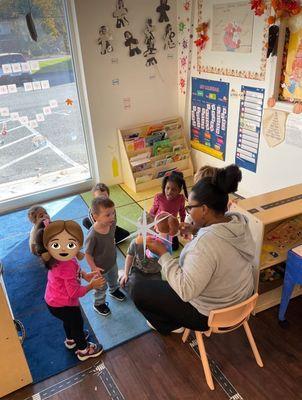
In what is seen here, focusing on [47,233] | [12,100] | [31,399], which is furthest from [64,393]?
[12,100]

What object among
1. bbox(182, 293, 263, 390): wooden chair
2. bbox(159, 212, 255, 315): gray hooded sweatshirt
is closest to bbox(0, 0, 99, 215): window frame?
bbox(159, 212, 255, 315): gray hooded sweatshirt

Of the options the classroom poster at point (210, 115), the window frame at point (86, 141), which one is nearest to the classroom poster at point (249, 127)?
the classroom poster at point (210, 115)

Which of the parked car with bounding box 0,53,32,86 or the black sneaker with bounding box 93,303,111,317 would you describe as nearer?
the black sneaker with bounding box 93,303,111,317

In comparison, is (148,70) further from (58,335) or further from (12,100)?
(58,335)

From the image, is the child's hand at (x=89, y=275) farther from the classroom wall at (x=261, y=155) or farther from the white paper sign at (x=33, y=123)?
the white paper sign at (x=33, y=123)

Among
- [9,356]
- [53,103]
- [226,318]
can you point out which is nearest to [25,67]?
[53,103]

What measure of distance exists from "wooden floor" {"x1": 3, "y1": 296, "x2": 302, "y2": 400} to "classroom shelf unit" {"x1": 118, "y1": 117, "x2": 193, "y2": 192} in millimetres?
2054

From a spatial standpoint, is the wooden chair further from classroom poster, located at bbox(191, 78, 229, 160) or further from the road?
the road

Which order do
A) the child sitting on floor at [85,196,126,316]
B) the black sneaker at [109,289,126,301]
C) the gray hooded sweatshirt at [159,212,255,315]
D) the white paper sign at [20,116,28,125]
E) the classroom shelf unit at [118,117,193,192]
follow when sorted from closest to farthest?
1. the gray hooded sweatshirt at [159,212,255,315]
2. the child sitting on floor at [85,196,126,316]
3. the black sneaker at [109,289,126,301]
4. the white paper sign at [20,116,28,125]
5. the classroom shelf unit at [118,117,193,192]

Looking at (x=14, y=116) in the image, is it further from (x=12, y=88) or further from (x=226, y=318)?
(x=226, y=318)

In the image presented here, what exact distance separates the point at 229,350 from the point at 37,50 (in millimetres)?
3048

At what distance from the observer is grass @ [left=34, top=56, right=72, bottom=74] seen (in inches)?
131

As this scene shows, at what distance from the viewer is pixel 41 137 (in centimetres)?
364
